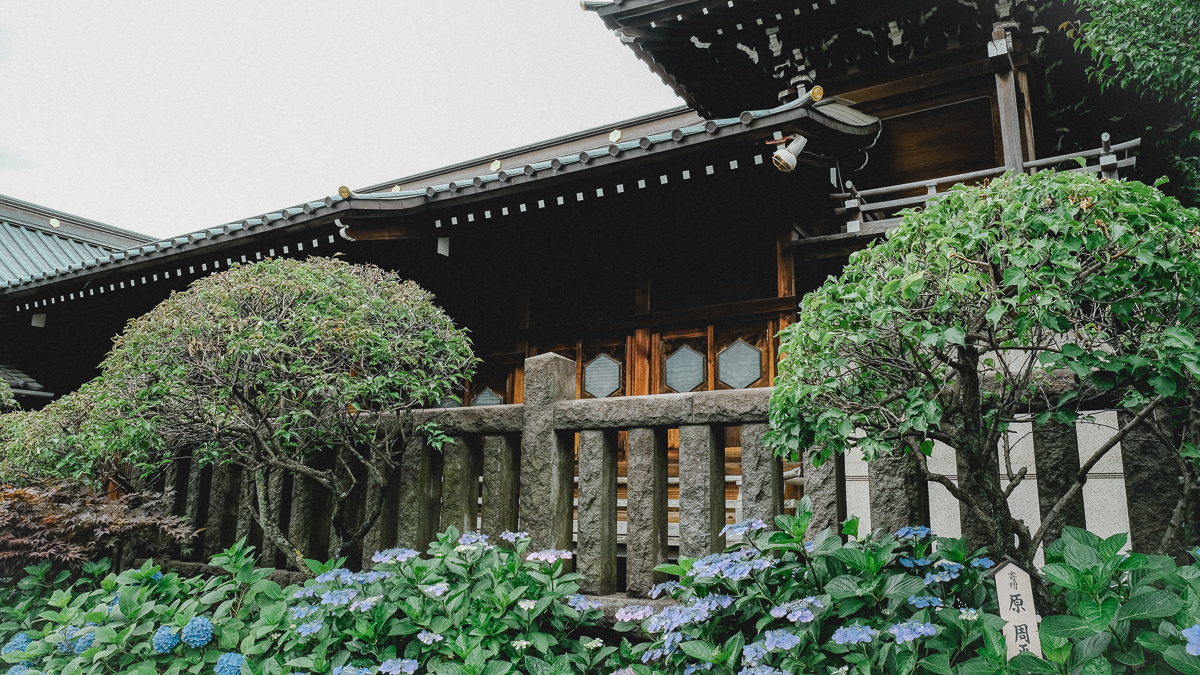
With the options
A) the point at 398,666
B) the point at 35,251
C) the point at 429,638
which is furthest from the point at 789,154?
the point at 35,251

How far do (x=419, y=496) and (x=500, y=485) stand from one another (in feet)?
1.76

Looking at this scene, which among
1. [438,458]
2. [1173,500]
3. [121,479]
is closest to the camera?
[1173,500]

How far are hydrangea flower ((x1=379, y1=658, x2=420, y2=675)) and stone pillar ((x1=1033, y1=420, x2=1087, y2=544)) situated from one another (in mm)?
2309

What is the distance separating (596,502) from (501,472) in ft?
1.87

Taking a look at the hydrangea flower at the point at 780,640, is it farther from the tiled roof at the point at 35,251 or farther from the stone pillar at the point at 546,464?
the tiled roof at the point at 35,251

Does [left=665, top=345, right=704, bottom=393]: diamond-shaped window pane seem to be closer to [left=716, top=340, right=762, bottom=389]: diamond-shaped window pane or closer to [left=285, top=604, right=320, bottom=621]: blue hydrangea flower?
[left=716, top=340, right=762, bottom=389]: diamond-shaped window pane

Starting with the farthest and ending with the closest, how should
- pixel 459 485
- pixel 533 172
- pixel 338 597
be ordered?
1. pixel 533 172
2. pixel 459 485
3. pixel 338 597

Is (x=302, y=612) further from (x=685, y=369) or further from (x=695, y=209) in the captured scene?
(x=695, y=209)

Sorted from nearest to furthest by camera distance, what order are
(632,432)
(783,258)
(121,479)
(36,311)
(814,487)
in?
(814,487) → (632,432) → (121,479) → (783,258) → (36,311)

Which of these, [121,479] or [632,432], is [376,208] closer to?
[121,479]

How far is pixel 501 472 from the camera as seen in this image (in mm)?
3566

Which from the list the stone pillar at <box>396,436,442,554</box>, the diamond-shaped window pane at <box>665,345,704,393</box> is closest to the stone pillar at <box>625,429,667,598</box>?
the stone pillar at <box>396,436,442,554</box>

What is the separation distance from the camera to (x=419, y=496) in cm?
377

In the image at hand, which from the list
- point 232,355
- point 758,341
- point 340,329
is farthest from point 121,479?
point 758,341
